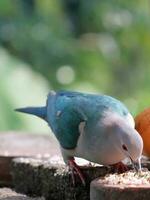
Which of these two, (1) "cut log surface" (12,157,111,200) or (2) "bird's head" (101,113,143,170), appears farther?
(1) "cut log surface" (12,157,111,200)

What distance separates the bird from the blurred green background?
210cm

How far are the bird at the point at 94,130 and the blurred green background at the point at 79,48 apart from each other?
2.10 meters

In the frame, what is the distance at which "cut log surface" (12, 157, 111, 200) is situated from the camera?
1749 mm

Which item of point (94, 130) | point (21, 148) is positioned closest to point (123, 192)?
point (94, 130)

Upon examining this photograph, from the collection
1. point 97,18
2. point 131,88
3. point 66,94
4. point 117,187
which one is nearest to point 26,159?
point 66,94

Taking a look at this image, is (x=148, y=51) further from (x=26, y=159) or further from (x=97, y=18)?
(x=26, y=159)

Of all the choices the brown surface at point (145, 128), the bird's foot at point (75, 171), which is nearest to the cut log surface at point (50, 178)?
the bird's foot at point (75, 171)

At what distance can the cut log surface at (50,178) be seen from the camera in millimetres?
1749

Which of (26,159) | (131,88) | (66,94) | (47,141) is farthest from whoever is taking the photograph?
(131,88)

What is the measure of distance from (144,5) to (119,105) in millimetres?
3173

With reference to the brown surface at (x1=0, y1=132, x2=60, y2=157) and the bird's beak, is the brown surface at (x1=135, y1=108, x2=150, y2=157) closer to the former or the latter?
the bird's beak

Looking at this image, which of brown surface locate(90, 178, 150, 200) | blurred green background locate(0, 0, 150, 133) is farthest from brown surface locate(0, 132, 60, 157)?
blurred green background locate(0, 0, 150, 133)

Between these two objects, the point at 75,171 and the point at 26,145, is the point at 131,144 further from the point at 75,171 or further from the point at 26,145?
the point at 26,145

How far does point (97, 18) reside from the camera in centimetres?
482
